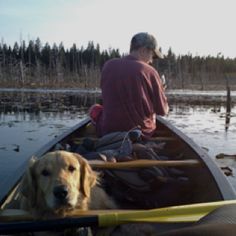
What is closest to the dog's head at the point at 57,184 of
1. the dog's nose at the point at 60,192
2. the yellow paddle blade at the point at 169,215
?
the dog's nose at the point at 60,192

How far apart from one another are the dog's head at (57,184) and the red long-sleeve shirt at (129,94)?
2.30m

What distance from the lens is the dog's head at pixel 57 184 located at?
11.0 feet

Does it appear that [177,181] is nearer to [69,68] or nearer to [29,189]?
[29,189]

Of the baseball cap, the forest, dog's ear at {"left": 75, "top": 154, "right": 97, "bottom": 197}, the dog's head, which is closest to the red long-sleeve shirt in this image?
the baseball cap

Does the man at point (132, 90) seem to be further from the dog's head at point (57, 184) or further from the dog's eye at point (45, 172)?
the dog's eye at point (45, 172)

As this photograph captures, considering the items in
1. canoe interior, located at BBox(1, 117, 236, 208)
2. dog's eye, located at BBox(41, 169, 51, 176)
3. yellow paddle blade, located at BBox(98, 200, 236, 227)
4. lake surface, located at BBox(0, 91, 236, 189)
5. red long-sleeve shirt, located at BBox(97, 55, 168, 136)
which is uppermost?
red long-sleeve shirt, located at BBox(97, 55, 168, 136)

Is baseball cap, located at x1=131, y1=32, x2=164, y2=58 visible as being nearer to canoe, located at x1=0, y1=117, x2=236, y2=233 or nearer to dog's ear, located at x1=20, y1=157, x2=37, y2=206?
canoe, located at x1=0, y1=117, x2=236, y2=233

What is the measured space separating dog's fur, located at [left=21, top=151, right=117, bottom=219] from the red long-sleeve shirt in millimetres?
2261

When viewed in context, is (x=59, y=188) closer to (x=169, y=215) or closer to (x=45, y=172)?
(x=45, y=172)

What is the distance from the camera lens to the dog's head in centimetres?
336

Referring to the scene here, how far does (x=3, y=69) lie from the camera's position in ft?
276

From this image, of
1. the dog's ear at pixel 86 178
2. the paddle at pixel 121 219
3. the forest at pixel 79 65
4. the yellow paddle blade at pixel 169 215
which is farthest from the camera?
the forest at pixel 79 65

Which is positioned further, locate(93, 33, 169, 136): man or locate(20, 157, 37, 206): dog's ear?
Answer: locate(93, 33, 169, 136): man

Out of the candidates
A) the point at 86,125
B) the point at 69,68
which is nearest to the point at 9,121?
the point at 86,125
